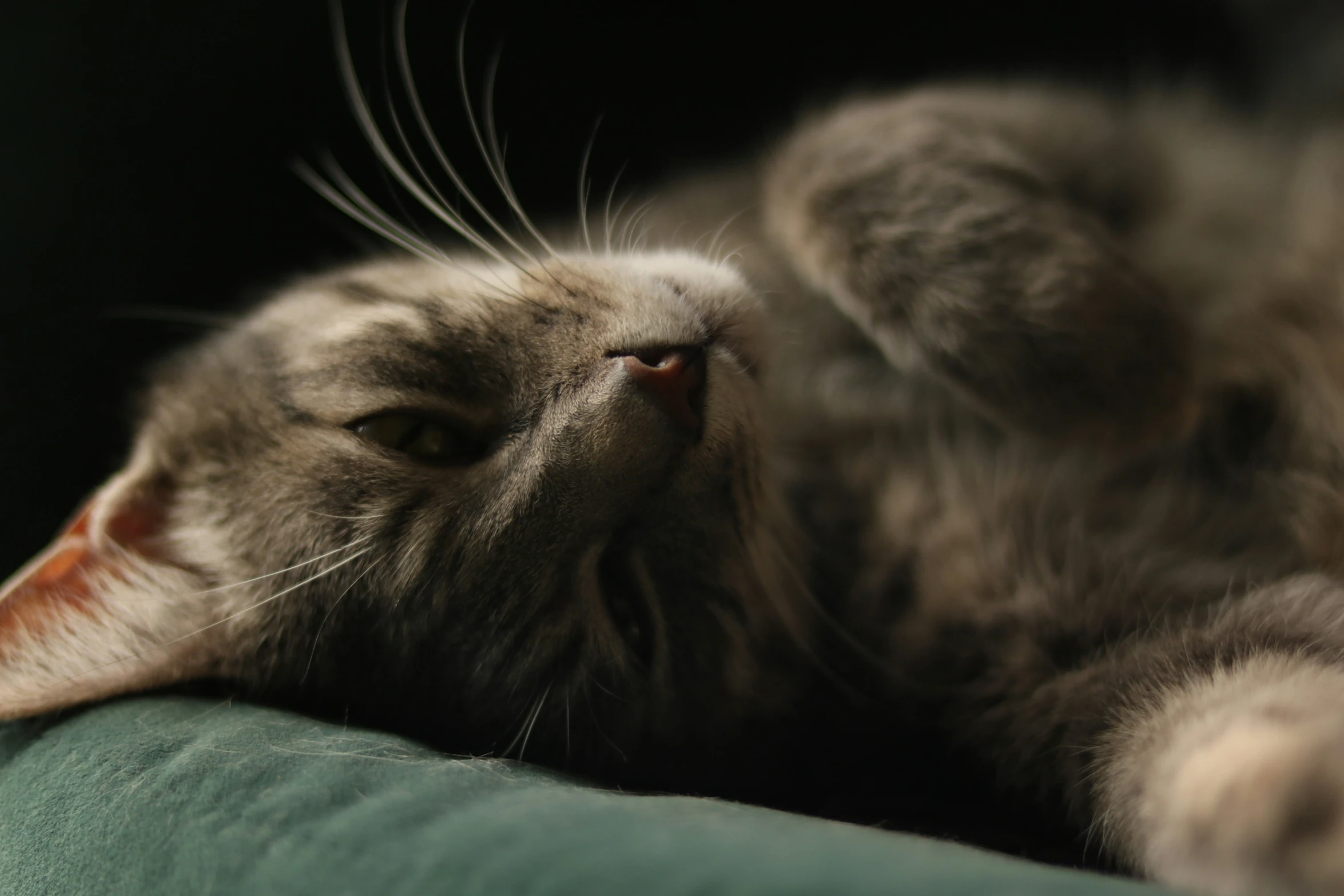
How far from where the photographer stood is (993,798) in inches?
36.4

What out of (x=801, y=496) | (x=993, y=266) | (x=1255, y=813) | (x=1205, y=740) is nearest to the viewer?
(x=1255, y=813)

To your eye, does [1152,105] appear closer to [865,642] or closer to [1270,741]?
[865,642]

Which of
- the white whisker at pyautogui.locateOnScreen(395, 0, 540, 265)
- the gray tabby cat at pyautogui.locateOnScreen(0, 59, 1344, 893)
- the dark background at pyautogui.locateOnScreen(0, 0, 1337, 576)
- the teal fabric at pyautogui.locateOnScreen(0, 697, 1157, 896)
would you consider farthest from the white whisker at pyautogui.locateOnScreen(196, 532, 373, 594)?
the dark background at pyautogui.locateOnScreen(0, 0, 1337, 576)

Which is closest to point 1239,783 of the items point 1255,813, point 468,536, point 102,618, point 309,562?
point 1255,813

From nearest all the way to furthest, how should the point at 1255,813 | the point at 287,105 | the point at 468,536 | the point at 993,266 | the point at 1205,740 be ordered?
the point at 1255,813 < the point at 1205,740 < the point at 468,536 < the point at 993,266 < the point at 287,105

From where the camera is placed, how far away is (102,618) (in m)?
0.93

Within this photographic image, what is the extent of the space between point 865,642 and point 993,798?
203 millimetres

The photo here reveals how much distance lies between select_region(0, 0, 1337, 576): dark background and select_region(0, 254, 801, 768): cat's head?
413 millimetres

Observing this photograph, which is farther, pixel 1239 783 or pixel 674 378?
pixel 674 378

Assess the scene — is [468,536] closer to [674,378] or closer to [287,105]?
[674,378]

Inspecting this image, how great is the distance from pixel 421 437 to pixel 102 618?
0.38 m

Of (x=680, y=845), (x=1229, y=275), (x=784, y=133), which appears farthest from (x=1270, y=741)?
(x=784, y=133)

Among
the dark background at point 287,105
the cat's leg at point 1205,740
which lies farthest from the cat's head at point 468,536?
the dark background at point 287,105

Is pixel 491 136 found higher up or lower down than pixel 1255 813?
higher up
